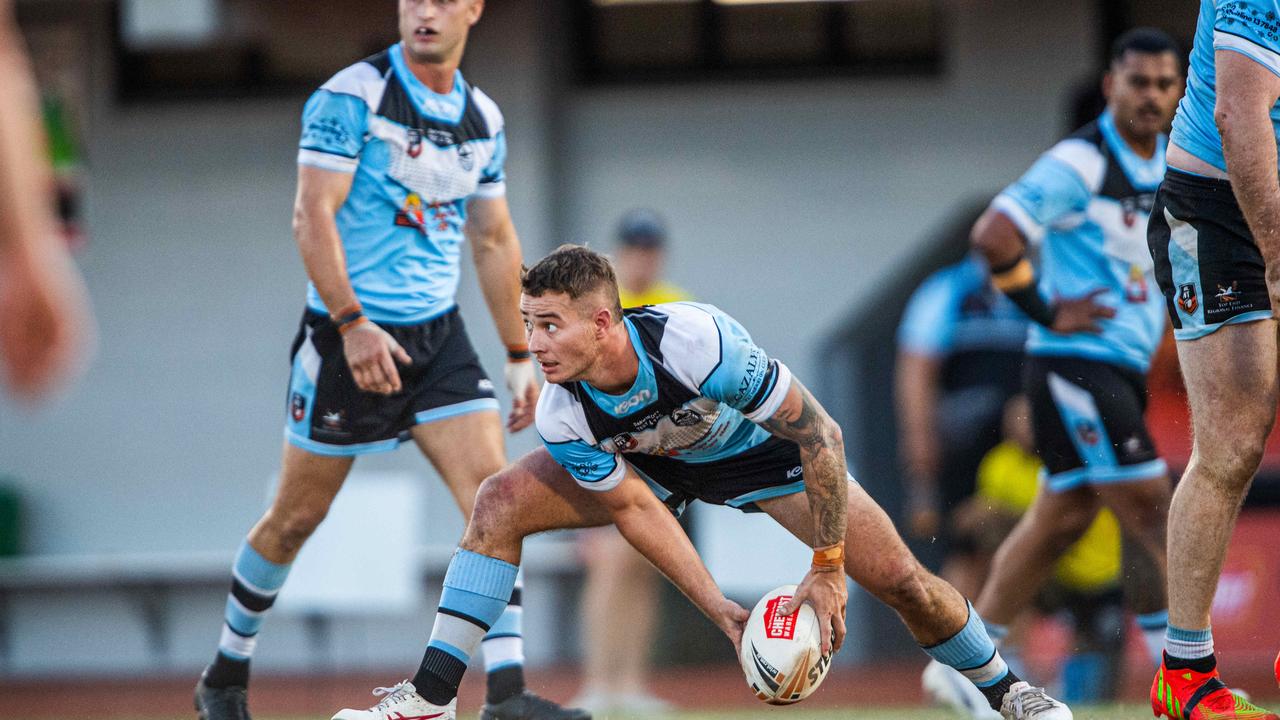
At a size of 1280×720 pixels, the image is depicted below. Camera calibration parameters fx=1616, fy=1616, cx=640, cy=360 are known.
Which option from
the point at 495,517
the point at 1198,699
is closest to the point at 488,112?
the point at 495,517

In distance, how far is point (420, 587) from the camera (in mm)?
13141

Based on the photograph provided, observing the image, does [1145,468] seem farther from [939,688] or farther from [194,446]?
[194,446]

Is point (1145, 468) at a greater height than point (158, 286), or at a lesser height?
greater

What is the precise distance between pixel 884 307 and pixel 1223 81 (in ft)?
27.6

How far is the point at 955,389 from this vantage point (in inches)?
446

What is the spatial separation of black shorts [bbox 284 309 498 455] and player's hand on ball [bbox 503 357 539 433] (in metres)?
0.23

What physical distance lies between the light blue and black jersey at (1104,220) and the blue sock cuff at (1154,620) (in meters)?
1.00

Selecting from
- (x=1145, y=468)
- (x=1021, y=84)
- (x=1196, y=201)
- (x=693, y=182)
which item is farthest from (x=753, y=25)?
(x=1196, y=201)

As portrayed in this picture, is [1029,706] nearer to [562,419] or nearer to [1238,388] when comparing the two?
[1238,388]

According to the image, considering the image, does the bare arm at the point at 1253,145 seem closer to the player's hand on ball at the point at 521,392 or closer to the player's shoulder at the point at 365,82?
the player's hand on ball at the point at 521,392

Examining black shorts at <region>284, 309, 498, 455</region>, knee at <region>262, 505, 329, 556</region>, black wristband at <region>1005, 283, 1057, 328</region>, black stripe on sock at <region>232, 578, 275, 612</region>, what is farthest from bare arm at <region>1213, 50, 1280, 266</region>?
black stripe on sock at <region>232, 578, 275, 612</region>

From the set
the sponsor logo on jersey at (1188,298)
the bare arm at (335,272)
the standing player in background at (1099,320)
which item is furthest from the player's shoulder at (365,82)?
the sponsor logo on jersey at (1188,298)

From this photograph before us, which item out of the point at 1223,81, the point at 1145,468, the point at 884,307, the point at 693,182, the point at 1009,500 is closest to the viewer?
the point at 1223,81

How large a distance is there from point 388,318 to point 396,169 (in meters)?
0.54
